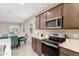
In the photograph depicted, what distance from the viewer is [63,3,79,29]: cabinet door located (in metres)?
1.98

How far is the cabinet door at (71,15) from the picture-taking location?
198 cm

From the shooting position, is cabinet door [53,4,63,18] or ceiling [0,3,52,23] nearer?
cabinet door [53,4,63,18]

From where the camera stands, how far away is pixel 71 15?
2.12 metres

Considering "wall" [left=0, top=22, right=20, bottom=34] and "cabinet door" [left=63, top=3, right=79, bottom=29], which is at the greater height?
"cabinet door" [left=63, top=3, right=79, bottom=29]

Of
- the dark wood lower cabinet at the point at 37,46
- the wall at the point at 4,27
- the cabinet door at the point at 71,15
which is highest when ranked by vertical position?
the cabinet door at the point at 71,15

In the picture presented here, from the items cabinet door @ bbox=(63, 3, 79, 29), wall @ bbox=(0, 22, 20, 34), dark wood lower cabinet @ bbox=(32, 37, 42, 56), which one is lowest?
dark wood lower cabinet @ bbox=(32, 37, 42, 56)

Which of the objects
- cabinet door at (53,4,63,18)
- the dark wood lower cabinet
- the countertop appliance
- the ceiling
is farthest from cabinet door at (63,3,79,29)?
the dark wood lower cabinet

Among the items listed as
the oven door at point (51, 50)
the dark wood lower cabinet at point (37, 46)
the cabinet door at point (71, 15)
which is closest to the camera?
the cabinet door at point (71, 15)

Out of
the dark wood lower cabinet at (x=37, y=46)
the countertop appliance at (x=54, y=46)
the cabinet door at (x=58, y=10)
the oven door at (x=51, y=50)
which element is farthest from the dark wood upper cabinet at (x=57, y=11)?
the dark wood lower cabinet at (x=37, y=46)

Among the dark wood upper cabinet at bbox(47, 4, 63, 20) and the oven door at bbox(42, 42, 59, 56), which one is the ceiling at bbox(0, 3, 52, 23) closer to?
the dark wood upper cabinet at bbox(47, 4, 63, 20)

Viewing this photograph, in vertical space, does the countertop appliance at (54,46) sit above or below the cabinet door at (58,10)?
below

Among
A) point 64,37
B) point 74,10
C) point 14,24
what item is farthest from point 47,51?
point 74,10

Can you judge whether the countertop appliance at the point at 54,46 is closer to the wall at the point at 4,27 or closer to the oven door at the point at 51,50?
the oven door at the point at 51,50

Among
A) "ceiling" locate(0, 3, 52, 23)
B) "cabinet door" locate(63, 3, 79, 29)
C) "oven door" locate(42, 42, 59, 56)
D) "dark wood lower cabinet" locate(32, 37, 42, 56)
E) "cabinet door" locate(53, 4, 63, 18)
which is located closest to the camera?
"cabinet door" locate(63, 3, 79, 29)
